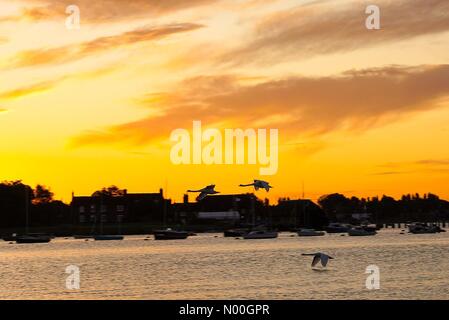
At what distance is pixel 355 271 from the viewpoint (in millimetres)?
93250

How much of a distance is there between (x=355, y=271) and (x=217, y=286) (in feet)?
80.8

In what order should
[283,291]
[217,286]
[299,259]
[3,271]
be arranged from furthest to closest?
[299,259] < [3,271] < [217,286] < [283,291]

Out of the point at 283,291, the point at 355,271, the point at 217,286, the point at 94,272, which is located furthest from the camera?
the point at 94,272

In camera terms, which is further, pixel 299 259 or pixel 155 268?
pixel 299 259

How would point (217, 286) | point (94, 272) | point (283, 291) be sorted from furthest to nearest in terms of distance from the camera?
1. point (94, 272)
2. point (217, 286)
3. point (283, 291)
